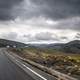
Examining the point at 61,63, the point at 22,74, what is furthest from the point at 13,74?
the point at 61,63

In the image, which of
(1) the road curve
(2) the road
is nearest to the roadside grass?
(2) the road

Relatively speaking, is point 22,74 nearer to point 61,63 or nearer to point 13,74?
point 13,74

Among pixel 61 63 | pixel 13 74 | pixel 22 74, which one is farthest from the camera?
pixel 61 63

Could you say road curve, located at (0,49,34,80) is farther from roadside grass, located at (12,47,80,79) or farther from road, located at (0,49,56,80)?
roadside grass, located at (12,47,80,79)

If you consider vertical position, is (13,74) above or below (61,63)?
below

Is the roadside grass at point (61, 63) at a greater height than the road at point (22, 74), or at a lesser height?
greater

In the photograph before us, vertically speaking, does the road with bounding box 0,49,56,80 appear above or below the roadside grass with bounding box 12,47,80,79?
below

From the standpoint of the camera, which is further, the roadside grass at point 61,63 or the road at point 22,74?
the roadside grass at point 61,63

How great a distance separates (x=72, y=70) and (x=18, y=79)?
5.67 meters

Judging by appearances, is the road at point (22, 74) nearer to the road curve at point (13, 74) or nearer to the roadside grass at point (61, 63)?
the road curve at point (13, 74)

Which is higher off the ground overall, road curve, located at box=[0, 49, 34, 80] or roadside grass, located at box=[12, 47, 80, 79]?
roadside grass, located at box=[12, 47, 80, 79]

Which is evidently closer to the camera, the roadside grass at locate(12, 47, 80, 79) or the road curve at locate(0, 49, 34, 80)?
the road curve at locate(0, 49, 34, 80)

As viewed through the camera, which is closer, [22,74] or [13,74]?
[22,74]

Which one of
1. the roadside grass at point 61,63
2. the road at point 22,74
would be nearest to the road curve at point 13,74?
the road at point 22,74
